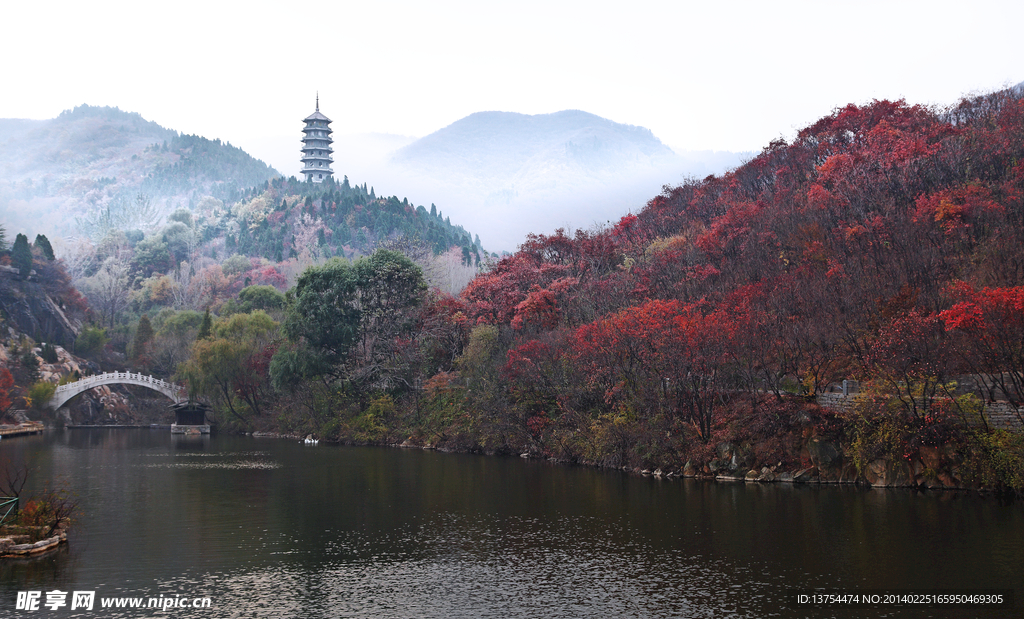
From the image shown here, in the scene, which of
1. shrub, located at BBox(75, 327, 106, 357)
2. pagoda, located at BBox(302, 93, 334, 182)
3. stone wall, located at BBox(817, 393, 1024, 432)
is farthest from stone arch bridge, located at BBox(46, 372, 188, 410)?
pagoda, located at BBox(302, 93, 334, 182)

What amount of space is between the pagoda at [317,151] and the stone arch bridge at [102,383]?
9885cm

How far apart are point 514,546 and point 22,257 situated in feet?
261

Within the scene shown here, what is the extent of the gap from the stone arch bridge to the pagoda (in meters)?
98.9

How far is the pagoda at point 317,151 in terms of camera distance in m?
165

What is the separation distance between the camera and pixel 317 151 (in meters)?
168

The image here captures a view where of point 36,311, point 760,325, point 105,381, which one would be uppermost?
point 36,311

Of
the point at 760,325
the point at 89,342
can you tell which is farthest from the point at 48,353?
the point at 760,325

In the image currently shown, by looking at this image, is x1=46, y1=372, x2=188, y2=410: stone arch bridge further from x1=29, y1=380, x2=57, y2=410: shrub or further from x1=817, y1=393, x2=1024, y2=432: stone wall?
x1=817, y1=393, x2=1024, y2=432: stone wall

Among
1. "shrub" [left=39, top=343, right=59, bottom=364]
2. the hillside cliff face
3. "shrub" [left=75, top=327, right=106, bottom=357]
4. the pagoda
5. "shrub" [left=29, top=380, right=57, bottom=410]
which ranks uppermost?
the pagoda

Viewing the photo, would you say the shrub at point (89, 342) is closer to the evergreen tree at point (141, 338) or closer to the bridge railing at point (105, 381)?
the evergreen tree at point (141, 338)

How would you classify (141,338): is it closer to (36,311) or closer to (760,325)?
(36,311)

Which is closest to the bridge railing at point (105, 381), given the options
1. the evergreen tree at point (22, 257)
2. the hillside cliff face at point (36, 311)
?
the hillside cliff face at point (36, 311)

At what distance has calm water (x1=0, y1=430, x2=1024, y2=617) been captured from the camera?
17.6 meters

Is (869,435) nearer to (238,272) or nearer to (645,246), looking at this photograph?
(645,246)
